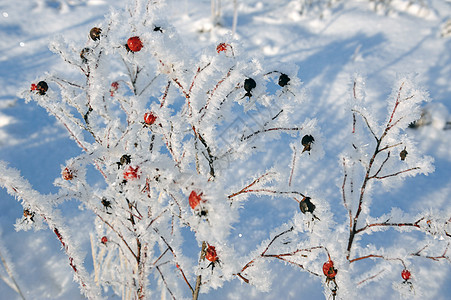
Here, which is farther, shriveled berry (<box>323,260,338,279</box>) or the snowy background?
the snowy background

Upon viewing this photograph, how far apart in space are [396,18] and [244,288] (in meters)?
3.83

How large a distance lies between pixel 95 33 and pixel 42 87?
9.6 inches

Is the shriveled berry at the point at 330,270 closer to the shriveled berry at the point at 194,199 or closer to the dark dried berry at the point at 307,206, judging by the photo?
the dark dried berry at the point at 307,206

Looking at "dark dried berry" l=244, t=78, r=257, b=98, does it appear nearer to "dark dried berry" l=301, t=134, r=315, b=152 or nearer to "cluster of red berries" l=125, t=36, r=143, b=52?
"dark dried berry" l=301, t=134, r=315, b=152

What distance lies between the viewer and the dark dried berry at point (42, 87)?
874 millimetres

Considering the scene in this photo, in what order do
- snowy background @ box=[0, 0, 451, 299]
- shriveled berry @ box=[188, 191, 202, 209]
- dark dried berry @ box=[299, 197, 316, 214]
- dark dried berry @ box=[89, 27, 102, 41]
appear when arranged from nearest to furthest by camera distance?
shriveled berry @ box=[188, 191, 202, 209], dark dried berry @ box=[299, 197, 316, 214], dark dried berry @ box=[89, 27, 102, 41], snowy background @ box=[0, 0, 451, 299]

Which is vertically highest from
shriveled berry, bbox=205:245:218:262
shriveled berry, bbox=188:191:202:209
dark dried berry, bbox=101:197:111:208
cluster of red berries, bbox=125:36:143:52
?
cluster of red berries, bbox=125:36:143:52

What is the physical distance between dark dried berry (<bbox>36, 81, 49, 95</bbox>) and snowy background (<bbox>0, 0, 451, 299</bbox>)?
0.09 m

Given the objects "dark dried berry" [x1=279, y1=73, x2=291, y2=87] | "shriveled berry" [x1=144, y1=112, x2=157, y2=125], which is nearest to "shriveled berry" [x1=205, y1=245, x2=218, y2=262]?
"shriveled berry" [x1=144, y1=112, x2=157, y2=125]

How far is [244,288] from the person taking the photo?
1.54 metres

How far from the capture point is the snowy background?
1543mm

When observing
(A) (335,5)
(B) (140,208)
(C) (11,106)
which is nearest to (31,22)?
(C) (11,106)

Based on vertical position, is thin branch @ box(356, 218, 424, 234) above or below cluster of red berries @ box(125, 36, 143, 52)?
below

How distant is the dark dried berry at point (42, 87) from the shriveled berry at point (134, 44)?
0.34 m
